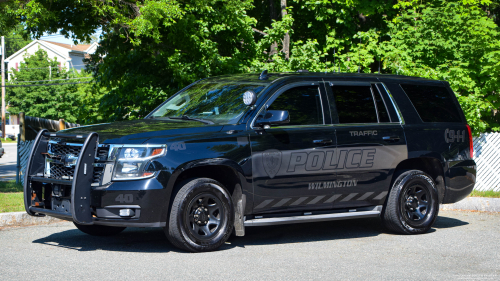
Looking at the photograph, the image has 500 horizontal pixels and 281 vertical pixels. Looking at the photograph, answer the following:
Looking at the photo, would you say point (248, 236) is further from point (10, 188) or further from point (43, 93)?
point (43, 93)

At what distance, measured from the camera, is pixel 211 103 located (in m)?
6.82

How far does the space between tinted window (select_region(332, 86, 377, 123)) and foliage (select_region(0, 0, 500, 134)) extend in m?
5.47

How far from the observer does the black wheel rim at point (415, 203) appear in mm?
7383

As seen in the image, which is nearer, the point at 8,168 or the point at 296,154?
the point at 296,154

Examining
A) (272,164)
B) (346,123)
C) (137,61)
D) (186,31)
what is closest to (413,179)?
(346,123)

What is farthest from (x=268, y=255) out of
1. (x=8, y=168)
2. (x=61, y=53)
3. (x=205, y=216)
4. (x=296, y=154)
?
(x=61, y=53)

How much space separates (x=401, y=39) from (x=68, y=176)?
10.5 meters

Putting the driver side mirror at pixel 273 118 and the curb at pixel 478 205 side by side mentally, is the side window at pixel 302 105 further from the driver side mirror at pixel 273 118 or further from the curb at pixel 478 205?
the curb at pixel 478 205

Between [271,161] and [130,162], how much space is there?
1.60 meters

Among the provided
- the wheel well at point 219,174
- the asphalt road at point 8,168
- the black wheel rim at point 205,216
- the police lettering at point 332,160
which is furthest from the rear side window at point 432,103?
the asphalt road at point 8,168

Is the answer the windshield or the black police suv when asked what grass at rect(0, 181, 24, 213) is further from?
the windshield

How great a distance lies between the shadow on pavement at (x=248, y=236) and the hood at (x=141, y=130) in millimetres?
1292

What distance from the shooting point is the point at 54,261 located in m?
5.52

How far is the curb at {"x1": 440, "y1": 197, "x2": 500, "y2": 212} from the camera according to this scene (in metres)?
9.70
